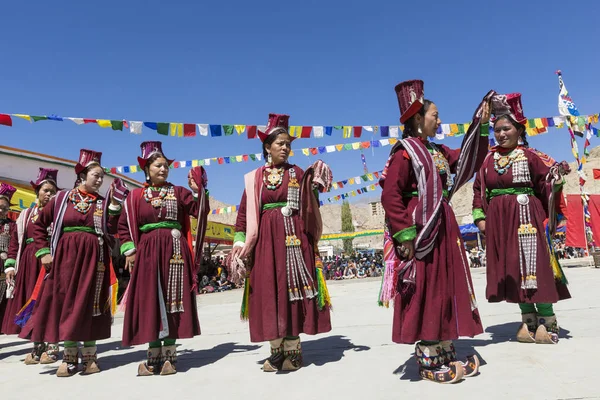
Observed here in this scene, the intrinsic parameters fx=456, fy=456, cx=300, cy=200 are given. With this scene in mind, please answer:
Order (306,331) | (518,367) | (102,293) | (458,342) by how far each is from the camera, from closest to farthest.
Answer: (518,367)
(306,331)
(458,342)
(102,293)

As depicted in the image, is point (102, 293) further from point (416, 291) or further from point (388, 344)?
point (416, 291)

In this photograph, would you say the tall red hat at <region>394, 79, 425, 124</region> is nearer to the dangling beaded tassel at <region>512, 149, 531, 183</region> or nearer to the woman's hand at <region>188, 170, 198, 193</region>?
the dangling beaded tassel at <region>512, 149, 531, 183</region>

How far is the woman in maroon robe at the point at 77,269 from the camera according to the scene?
13.0ft

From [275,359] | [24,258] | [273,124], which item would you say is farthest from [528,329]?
[24,258]

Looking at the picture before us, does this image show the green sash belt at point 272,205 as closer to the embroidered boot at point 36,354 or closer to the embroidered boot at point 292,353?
the embroidered boot at point 292,353

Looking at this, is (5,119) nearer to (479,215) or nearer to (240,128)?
(240,128)

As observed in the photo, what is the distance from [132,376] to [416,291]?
7.74 ft

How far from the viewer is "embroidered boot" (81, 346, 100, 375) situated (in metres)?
3.89

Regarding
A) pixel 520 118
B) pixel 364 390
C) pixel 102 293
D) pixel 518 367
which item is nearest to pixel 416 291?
pixel 364 390

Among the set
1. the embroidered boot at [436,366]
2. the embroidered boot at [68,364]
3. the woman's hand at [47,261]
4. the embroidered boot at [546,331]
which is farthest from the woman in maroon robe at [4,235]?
the embroidered boot at [546,331]

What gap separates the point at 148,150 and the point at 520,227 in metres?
3.32

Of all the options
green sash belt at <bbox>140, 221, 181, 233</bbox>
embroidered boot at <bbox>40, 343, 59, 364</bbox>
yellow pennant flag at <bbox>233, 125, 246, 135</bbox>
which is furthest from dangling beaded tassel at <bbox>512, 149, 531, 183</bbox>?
yellow pennant flag at <bbox>233, 125, 246, 135</bbox>

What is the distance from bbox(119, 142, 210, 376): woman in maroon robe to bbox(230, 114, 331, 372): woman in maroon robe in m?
0.52

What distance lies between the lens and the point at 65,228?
4270 millimetres
